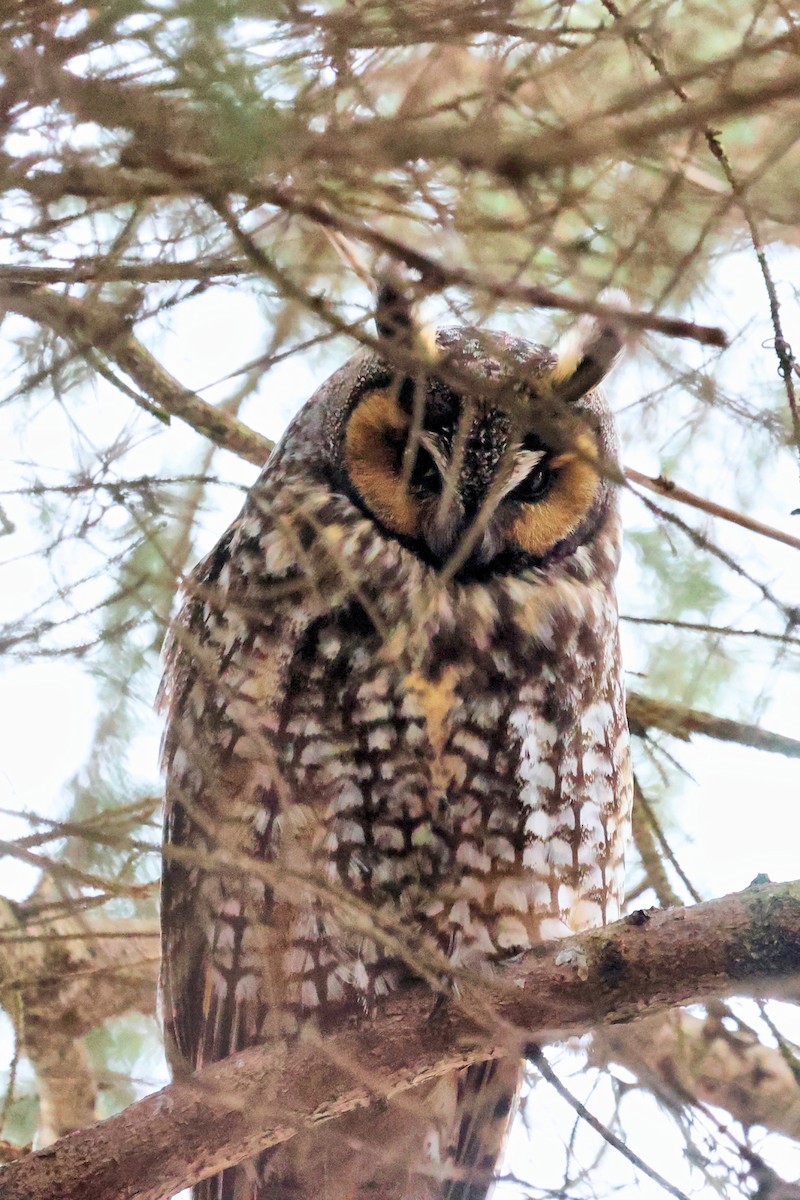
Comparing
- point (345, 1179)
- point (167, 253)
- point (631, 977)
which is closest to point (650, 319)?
point (167, 253)

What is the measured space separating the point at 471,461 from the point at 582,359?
250 millimetres

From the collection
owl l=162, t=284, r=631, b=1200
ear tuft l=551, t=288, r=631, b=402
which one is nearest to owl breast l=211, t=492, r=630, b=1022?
owl l=162, t=284, r=631, b=1200

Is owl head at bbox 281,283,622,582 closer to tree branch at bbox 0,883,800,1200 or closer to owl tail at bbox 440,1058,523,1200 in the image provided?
tree branch at bbox 0,883,800,1200

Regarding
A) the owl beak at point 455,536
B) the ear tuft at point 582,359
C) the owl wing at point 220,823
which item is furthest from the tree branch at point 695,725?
the owl wing at point 220,823

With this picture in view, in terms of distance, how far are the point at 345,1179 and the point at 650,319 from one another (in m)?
1.64

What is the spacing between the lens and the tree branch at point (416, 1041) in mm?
1569

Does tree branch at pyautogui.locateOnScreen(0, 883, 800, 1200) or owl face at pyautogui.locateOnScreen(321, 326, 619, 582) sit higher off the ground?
owl face at pyautogui.locateOnScreen(321, 326, 619, 582)

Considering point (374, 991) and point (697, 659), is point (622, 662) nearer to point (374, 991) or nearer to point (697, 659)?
point (697, 659)

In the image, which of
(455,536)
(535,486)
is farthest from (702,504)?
(455,536)

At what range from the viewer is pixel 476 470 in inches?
79.1

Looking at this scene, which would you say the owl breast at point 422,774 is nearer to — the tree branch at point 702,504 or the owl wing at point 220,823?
the owl wing at point 220,823

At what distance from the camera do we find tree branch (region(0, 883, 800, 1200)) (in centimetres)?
157

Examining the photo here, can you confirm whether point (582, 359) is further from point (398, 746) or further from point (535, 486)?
point (398, 746)

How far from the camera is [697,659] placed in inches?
92.4
